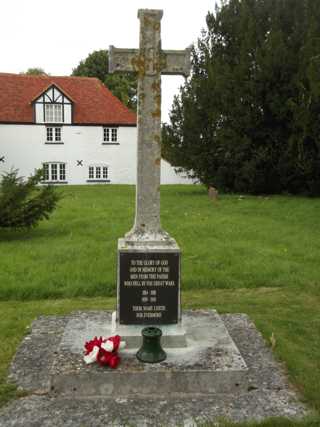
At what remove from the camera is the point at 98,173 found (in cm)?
3384

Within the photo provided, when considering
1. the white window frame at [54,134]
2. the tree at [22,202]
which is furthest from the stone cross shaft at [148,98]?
the white window frame at [54,134]

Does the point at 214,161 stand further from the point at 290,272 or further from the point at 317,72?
the point at 290,272

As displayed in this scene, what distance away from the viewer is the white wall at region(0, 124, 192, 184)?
32000 mm

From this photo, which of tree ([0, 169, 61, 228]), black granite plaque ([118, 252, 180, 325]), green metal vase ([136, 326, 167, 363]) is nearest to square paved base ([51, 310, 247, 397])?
green metal vase ([136, 326, 167, 363])

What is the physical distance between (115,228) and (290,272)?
Answer: 538cm

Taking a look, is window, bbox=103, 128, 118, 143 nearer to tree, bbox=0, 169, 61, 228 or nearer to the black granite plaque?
tree, bbox=0, 169, 61, 228

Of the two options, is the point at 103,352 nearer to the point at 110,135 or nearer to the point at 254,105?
the point at 254,105

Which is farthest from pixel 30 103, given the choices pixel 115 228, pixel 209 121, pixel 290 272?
pixel 290 272

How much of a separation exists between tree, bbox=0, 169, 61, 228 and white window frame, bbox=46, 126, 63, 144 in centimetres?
2145

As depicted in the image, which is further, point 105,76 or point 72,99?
point 105,76

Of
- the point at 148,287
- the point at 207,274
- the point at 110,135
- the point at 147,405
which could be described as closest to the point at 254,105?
the point at 207,274

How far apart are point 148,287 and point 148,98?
6.74ft

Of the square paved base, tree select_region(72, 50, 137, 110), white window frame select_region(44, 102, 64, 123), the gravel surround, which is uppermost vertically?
tree select_region(72, 50, 137, 110)

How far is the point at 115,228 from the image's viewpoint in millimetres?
12648
